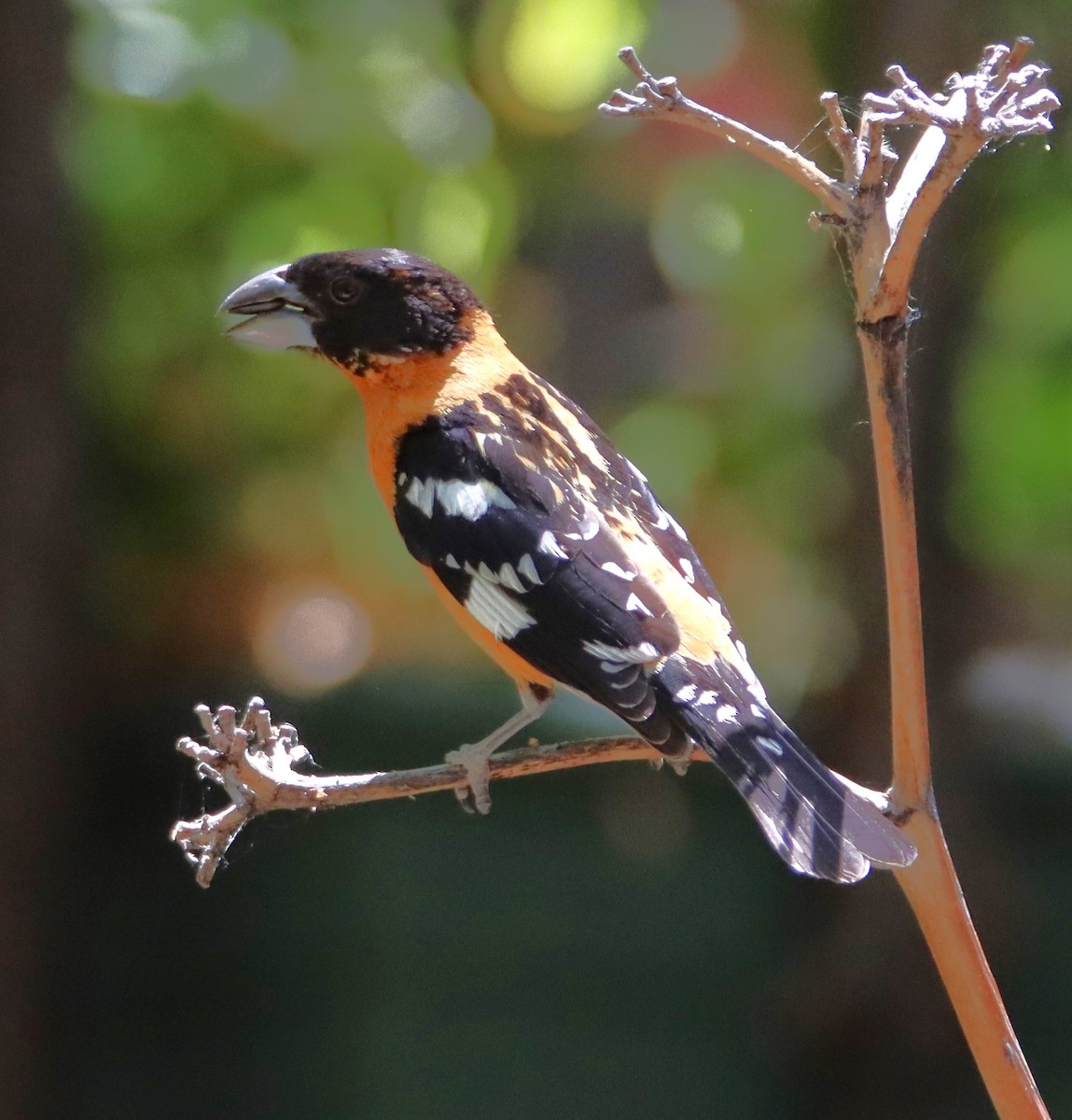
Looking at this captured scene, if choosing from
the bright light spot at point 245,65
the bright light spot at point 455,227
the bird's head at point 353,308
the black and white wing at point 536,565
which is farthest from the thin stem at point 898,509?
the bright light spot at point 245,65

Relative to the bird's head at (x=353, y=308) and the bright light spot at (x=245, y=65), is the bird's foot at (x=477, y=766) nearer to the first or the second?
the bird's head at (x=353, y=308)

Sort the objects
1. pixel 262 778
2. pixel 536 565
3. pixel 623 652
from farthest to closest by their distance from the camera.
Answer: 1. pixel 536 565
2. pixel 623 652
3. pixel 262 778

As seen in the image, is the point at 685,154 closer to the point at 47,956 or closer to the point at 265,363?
the point at 265,363

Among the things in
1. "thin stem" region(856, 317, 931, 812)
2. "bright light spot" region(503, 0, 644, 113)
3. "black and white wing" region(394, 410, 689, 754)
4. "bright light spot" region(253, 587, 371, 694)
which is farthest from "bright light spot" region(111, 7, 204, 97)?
"thin stem" region(856, 317, 931, 812)

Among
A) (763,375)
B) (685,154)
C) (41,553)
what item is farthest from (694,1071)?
(685,154)

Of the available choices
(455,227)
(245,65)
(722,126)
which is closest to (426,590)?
(455,227)

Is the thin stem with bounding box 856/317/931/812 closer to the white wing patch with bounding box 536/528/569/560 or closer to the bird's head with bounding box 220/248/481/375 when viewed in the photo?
the white wing patch with bounding box 536/528/569/560

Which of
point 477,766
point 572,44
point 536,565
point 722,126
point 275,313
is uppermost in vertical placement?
point 572,44

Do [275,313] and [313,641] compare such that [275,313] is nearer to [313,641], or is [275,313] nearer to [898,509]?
[898,509]
